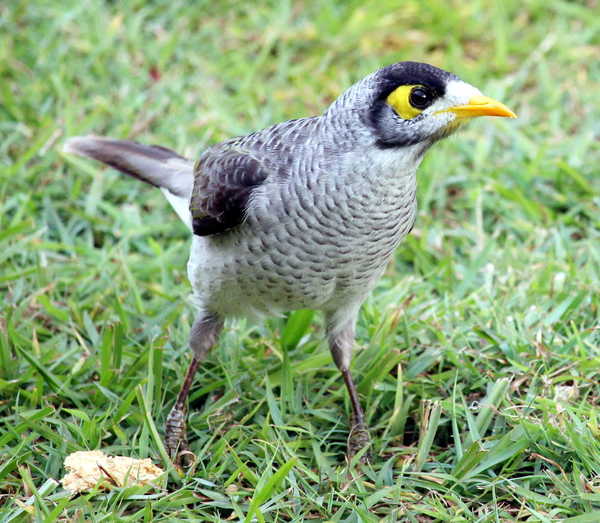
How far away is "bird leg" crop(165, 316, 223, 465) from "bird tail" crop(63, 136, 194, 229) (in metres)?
0.70

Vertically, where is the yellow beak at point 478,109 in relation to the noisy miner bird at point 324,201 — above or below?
above

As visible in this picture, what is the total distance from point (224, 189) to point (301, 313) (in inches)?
39.1

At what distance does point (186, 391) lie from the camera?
4211 millimetres

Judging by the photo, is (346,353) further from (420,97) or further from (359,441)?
(420,97)

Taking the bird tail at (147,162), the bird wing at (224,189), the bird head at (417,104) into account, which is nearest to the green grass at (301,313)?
the bird tail at (147,162)

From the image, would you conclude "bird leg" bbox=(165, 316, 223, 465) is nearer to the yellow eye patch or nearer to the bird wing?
the bird wing

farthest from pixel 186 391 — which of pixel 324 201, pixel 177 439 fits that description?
pixel 324 201

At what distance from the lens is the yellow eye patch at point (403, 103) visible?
11.6 feet

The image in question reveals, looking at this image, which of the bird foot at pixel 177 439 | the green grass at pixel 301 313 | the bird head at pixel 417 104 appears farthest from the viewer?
the bird foot at pixel 177 439

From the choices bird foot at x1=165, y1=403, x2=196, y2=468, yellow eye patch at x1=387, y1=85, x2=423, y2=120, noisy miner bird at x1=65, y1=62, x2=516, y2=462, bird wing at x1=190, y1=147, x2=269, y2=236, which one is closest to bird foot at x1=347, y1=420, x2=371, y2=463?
noisy miner bird at x1=65, y1=62, x2=516, y2=462

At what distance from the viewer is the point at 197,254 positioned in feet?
13.9

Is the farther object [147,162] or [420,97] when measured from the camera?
[147,162]

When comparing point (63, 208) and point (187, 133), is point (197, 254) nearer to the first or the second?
point (63, 208)

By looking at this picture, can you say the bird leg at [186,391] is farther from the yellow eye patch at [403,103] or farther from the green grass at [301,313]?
the yellow eye patch at [403,103]
